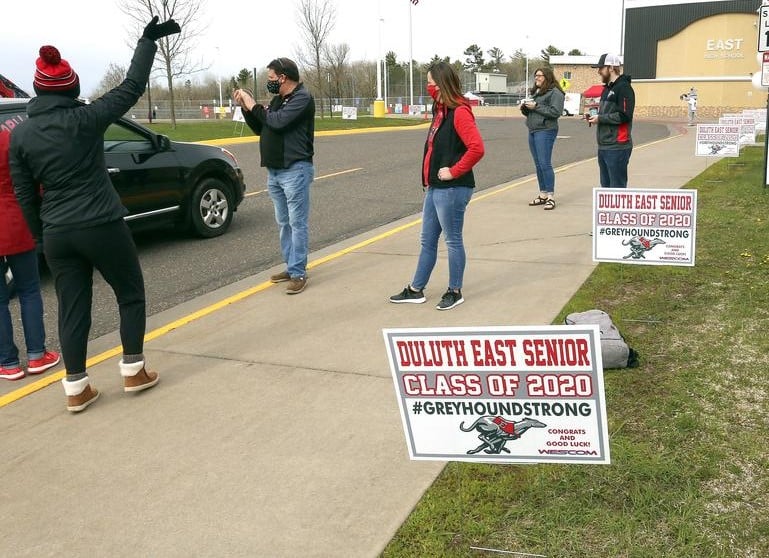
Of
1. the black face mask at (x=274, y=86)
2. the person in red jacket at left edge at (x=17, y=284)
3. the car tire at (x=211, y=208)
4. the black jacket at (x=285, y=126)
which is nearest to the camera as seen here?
the person in red jacket at left edge at (x=17, y=284)

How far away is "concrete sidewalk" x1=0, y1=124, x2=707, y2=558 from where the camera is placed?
118 inches

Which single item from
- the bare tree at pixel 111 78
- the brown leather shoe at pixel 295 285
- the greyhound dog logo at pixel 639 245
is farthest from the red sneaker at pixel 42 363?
the bare tree at pixel 111 78

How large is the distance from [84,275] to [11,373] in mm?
1049

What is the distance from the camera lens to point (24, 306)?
4.72 metres

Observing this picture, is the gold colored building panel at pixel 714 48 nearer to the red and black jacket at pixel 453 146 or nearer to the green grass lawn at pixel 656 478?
the red and black jacket at pixel 453 146

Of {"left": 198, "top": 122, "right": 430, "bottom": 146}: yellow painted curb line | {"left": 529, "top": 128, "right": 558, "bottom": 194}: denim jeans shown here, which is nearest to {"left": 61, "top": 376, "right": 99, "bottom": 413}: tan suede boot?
{"left": 529, "top": 128, "right": 558, "bottom": 194}: denim jeans

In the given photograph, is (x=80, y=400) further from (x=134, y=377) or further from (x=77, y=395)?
(x=134, y=377)

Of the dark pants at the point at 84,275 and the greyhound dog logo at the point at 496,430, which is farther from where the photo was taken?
the dark pants at the point at 84,275

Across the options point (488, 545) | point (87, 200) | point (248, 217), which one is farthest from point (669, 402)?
point (248, 217)

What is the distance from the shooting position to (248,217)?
10.1 m

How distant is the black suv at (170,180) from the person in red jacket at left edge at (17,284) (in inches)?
105

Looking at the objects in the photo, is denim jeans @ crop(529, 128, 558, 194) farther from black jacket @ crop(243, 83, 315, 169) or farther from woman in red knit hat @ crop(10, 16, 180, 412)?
woman in red knit hat @ crop(10, 16, 180, 412)

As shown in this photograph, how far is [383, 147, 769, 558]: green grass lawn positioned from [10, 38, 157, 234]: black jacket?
2.40m

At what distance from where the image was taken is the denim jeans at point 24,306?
4.66m
